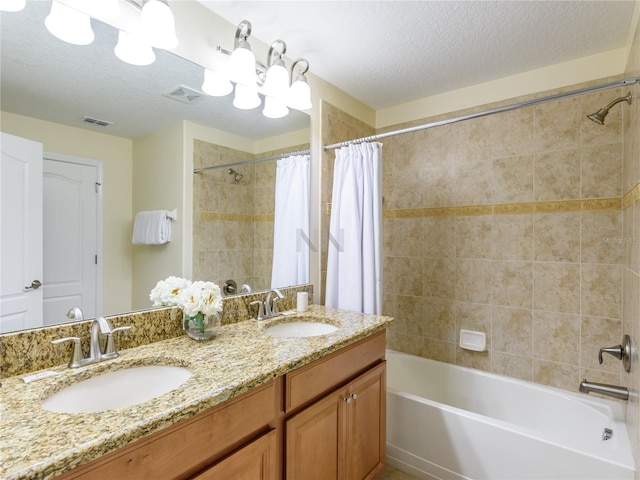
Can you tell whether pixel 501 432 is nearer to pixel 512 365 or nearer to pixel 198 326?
pixel 512 365

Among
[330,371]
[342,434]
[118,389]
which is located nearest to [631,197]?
[330,371]

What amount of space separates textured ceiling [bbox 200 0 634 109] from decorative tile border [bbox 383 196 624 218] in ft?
2.92

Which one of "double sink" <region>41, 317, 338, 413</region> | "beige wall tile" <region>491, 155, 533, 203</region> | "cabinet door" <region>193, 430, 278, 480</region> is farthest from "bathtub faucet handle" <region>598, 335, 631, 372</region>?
"double sink" <region>41, 317, 338, 413</region>

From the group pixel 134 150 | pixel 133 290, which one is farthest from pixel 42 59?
pixel 133 290

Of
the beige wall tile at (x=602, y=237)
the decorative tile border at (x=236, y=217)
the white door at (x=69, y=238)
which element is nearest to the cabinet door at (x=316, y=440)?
the white door at (x=69, y=238)

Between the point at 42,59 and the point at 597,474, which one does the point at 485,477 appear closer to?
the point at 597,474

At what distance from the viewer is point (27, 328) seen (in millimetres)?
1033

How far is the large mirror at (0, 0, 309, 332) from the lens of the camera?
41.7 inches

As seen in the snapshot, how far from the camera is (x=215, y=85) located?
5.30ft

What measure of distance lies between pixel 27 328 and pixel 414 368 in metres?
2.39

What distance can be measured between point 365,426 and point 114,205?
1469 mm

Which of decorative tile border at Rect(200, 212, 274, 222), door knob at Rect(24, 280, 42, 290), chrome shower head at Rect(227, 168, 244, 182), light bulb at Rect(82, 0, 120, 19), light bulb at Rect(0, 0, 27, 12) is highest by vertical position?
light bulb at Rect(82, 0, 120, 19)

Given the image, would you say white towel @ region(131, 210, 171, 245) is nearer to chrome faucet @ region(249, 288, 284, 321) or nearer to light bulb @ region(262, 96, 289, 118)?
chrome faucet @ region(249, 288, 284, 321)

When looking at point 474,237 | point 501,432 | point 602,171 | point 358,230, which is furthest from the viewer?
point 474,237
